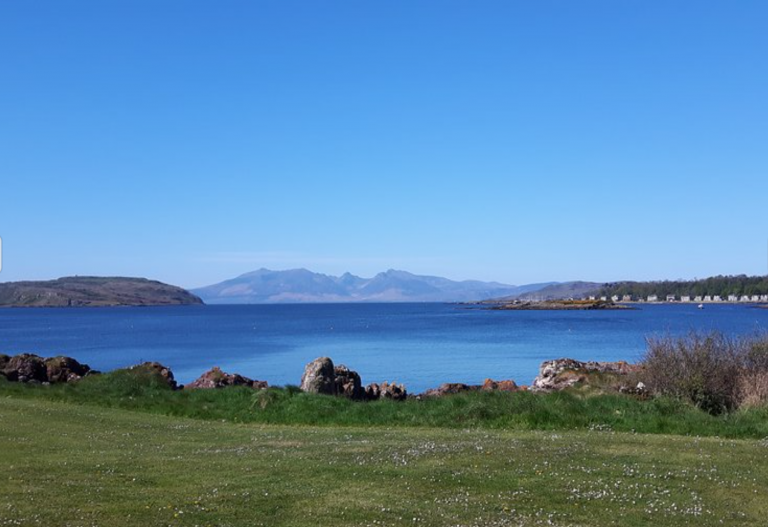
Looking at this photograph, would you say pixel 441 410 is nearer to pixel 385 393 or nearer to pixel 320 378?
pixel 320 378

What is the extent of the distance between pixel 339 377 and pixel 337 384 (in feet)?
5.23

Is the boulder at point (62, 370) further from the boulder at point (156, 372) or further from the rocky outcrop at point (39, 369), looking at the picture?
the boulder at point (156, 372)

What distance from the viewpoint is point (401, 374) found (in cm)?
6331

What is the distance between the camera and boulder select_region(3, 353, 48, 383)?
37409 millimetres

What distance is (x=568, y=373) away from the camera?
114 feet

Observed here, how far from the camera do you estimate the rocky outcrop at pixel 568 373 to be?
32.7 m

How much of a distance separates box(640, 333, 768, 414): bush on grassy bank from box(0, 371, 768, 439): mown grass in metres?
1.54

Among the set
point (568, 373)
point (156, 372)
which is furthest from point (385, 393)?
point (156, 372)

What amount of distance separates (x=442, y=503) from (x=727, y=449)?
7944 mm

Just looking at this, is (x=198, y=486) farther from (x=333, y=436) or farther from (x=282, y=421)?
(x=282, y=421)

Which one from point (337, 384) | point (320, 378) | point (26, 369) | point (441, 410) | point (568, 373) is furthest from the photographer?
point (26, 369)

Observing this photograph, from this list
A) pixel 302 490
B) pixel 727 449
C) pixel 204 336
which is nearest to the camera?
pixel 302 490

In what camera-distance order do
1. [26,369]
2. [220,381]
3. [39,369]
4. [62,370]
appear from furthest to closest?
[62,370]
[39,369]
[26,369]
[220,381]

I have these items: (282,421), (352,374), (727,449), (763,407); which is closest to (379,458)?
(727,449)
